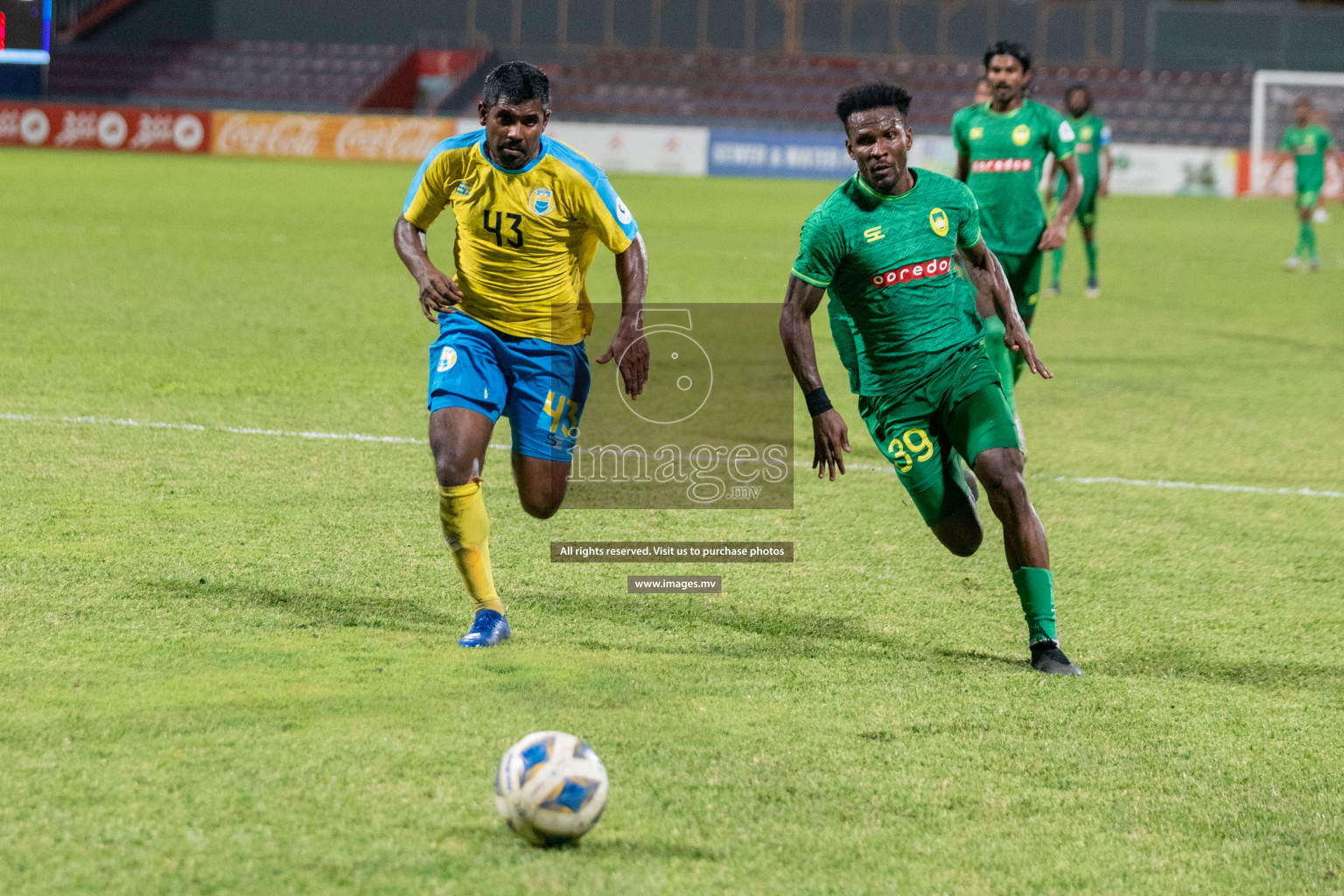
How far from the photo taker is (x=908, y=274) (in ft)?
17.0

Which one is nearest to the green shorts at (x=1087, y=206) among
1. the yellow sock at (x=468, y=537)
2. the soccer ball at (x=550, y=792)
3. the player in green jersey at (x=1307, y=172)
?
the player in green jersey at (x=1307, y=172)

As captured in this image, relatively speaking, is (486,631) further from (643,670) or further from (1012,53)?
(1012,53)

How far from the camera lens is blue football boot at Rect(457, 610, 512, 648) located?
501 centimetres

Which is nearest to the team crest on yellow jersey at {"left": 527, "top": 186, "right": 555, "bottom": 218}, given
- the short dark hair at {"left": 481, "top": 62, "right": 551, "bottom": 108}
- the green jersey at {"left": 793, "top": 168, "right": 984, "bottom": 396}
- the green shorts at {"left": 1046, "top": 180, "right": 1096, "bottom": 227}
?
the short dark hair at {"left": 481, "top": 62, "right": 551, "bottom": 108}

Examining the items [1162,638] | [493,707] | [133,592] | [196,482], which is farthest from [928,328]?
[196,482]

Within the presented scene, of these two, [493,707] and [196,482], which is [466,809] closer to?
[493,707]

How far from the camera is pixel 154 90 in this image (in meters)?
42.8

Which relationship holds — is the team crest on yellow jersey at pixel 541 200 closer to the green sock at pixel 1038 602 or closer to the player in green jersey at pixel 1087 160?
the green sock at pixel 1038 602

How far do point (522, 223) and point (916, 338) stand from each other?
1.41 m

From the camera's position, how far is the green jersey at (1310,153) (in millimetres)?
20891

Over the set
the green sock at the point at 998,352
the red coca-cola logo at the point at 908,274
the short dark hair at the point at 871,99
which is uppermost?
the short dark hair at the point at 871,99

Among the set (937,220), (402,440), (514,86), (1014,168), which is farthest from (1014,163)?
(514,86)

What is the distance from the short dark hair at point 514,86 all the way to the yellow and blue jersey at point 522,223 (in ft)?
0.87

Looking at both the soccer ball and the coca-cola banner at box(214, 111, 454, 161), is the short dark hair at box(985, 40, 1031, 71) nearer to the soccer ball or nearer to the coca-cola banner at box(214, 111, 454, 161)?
the soccer ball
